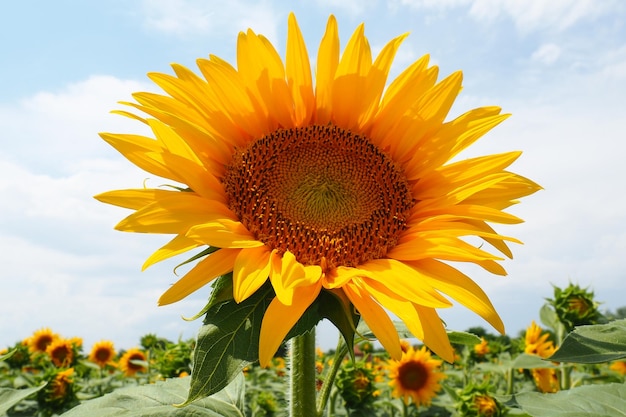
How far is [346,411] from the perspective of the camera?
4695mm

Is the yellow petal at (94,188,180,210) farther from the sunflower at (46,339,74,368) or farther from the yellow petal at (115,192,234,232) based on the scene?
the sunflower at (46,339,74,368)

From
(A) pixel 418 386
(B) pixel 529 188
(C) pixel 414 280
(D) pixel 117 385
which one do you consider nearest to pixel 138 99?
(C) pixel 414 280

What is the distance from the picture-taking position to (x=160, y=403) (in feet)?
7.02

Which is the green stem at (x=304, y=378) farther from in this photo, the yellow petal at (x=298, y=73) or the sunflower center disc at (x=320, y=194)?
the yellow petal at (x=298, y=73)

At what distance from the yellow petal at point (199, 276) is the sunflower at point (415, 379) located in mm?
3929

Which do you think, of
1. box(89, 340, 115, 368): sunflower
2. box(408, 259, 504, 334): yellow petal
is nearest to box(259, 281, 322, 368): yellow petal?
box(408, 259, 504, 334): yellow petal

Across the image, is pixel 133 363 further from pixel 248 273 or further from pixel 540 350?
pixel 248 273

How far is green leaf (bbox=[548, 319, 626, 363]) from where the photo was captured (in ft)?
6.58

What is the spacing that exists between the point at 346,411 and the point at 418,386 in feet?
3.62

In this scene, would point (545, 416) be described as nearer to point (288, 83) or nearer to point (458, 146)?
point (458, 146)

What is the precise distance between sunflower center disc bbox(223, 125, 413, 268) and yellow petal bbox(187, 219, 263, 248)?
20cm

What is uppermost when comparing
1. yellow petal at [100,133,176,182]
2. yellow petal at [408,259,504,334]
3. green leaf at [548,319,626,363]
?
yellow petal at [100,133,176,182]

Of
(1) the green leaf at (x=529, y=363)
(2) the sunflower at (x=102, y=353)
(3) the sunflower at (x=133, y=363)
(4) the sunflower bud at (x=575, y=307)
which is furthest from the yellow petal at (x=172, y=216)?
(2) the sunflower at (x=102, y=353)

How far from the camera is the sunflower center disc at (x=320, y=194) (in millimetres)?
2109
